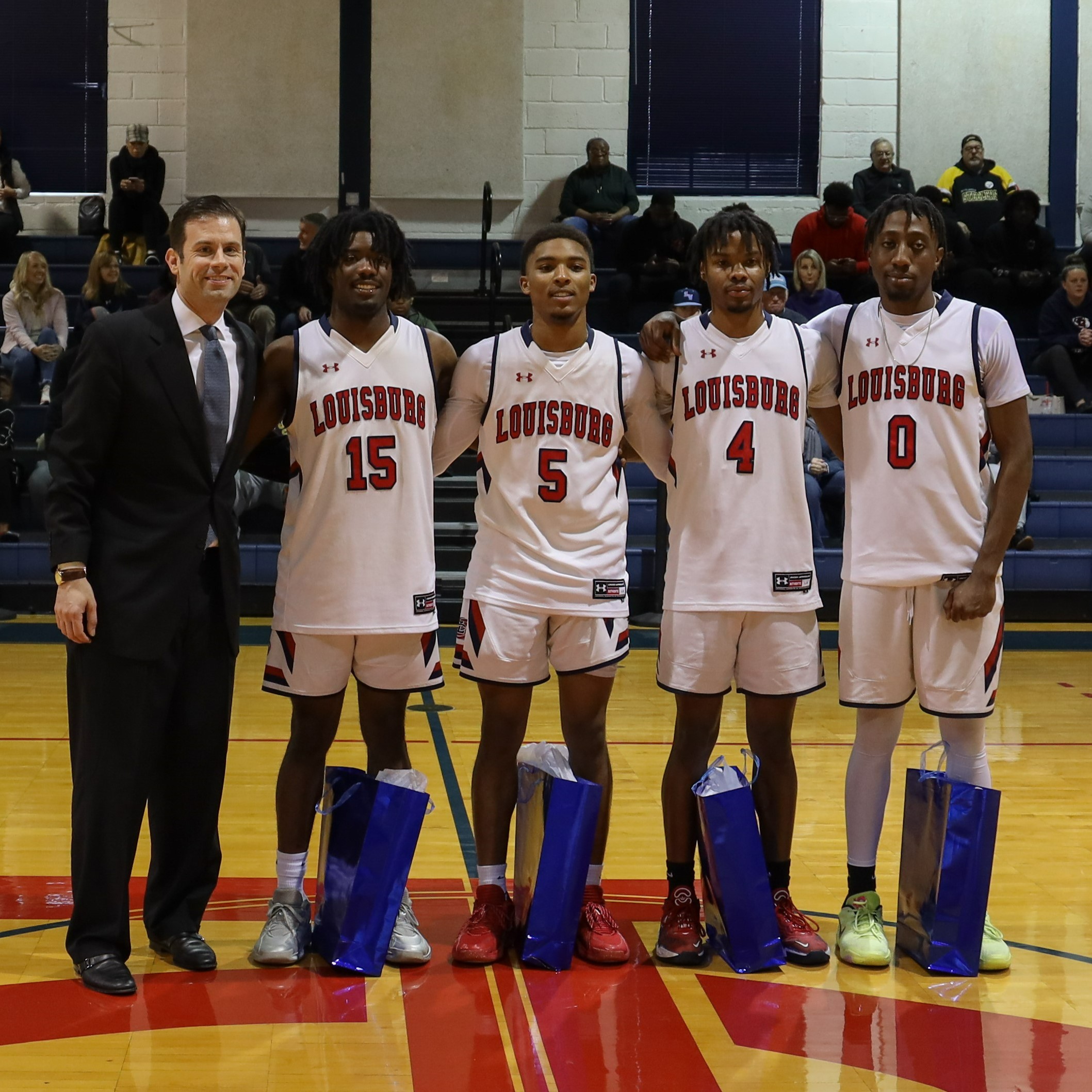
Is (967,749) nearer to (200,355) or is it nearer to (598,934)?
(598,934)

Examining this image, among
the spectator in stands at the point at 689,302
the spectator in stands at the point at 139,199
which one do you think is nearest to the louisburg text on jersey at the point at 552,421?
the spectator in stands at the point at 689,302

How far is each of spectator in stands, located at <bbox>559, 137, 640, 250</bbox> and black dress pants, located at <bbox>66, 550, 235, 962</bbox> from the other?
29.9ft

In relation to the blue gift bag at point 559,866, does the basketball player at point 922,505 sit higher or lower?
higher

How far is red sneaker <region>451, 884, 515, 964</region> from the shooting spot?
11.0 feet

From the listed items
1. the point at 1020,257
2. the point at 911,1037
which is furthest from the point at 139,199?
the point at 911,1037

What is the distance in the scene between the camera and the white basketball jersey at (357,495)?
3.33 m

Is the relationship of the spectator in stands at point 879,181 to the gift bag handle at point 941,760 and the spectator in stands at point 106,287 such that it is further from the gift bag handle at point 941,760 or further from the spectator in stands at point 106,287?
the gift bag handle at point 941,760

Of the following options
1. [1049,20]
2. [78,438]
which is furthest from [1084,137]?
[78,438]

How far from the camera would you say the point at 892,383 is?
346 centimetres

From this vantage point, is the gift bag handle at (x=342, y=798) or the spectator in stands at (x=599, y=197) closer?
the gift bag handle at (x=342, y=798)

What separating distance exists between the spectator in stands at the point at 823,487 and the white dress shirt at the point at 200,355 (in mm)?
5434

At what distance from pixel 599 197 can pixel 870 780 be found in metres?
9.15

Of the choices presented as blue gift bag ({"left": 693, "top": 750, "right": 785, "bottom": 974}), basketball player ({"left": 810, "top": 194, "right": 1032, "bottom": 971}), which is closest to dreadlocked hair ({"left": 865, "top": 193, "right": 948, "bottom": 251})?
basketball player ({"left": 810, "top": 194, "right": 1032, "bottom": 971})

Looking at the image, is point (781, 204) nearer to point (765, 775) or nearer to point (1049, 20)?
point (1049, 20)
